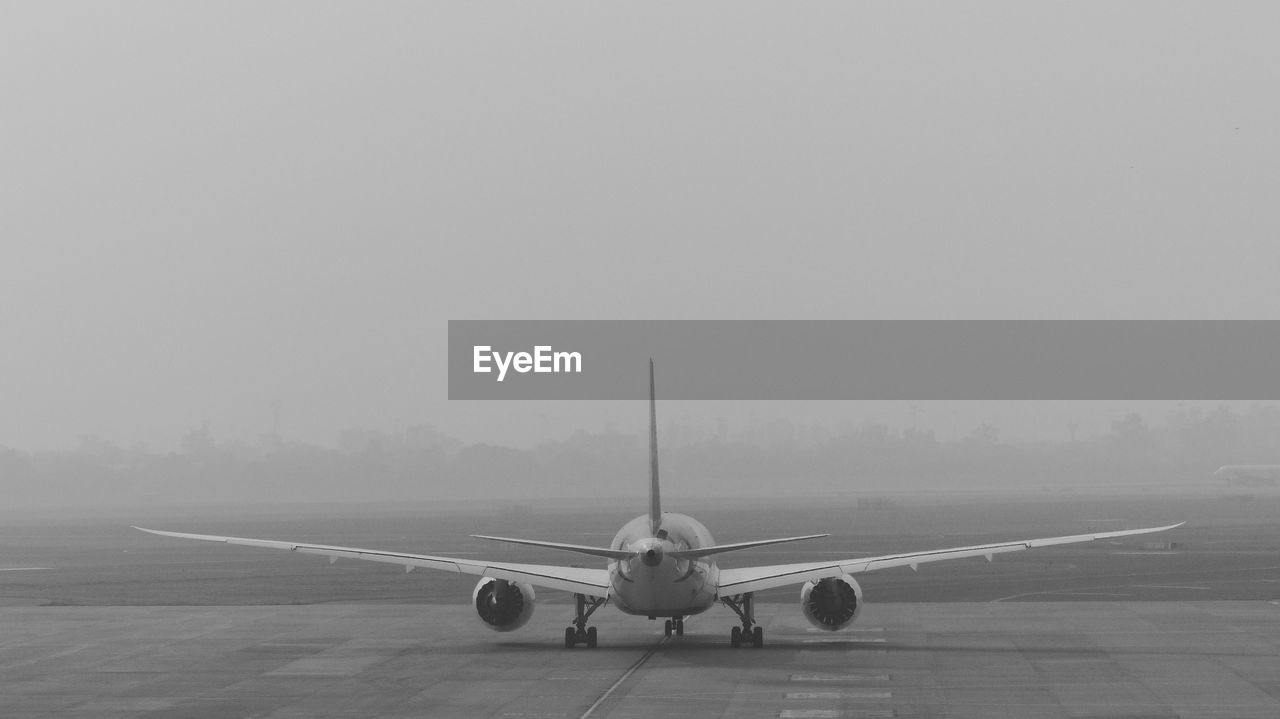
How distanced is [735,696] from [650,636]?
47.4ft

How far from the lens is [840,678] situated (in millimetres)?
37188

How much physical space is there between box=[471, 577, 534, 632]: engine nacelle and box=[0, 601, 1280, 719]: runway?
78 cm

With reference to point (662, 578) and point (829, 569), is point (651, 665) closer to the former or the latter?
point (662, 578)

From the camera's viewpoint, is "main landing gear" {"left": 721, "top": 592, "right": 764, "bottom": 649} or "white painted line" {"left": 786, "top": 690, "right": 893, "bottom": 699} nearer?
"white painted line" {"left": 786, "top": 690, "right": 893, "bottom": 699}

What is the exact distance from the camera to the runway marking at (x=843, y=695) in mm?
33812

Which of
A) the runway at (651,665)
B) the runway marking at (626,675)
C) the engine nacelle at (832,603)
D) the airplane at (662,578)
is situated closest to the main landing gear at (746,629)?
the airplane at (662,578)

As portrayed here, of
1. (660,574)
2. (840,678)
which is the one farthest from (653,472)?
(840,678)

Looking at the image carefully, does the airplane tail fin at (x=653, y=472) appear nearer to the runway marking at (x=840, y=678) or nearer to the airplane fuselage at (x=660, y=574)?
the airplane fuselage at (x=660, y=574)

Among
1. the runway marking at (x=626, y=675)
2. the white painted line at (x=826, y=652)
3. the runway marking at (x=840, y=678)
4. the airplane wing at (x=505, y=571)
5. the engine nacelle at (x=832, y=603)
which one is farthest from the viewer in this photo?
the airplane wing at (x=505, y=571)

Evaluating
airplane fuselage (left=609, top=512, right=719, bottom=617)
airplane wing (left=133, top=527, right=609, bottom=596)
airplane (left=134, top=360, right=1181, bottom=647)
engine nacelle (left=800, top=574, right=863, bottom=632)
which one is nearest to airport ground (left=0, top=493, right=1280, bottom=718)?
engine nacelle (left=800, top=574, right=863, bottom=632)

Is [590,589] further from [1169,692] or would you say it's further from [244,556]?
[244,556]

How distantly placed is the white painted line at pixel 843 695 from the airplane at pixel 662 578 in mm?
6207

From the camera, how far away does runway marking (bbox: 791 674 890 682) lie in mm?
36844

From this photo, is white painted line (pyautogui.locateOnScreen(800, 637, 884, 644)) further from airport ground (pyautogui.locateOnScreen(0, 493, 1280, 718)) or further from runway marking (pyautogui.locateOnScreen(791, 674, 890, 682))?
runway marking (pyautogui.locateOnScreen(791, 674, 890, 682))
